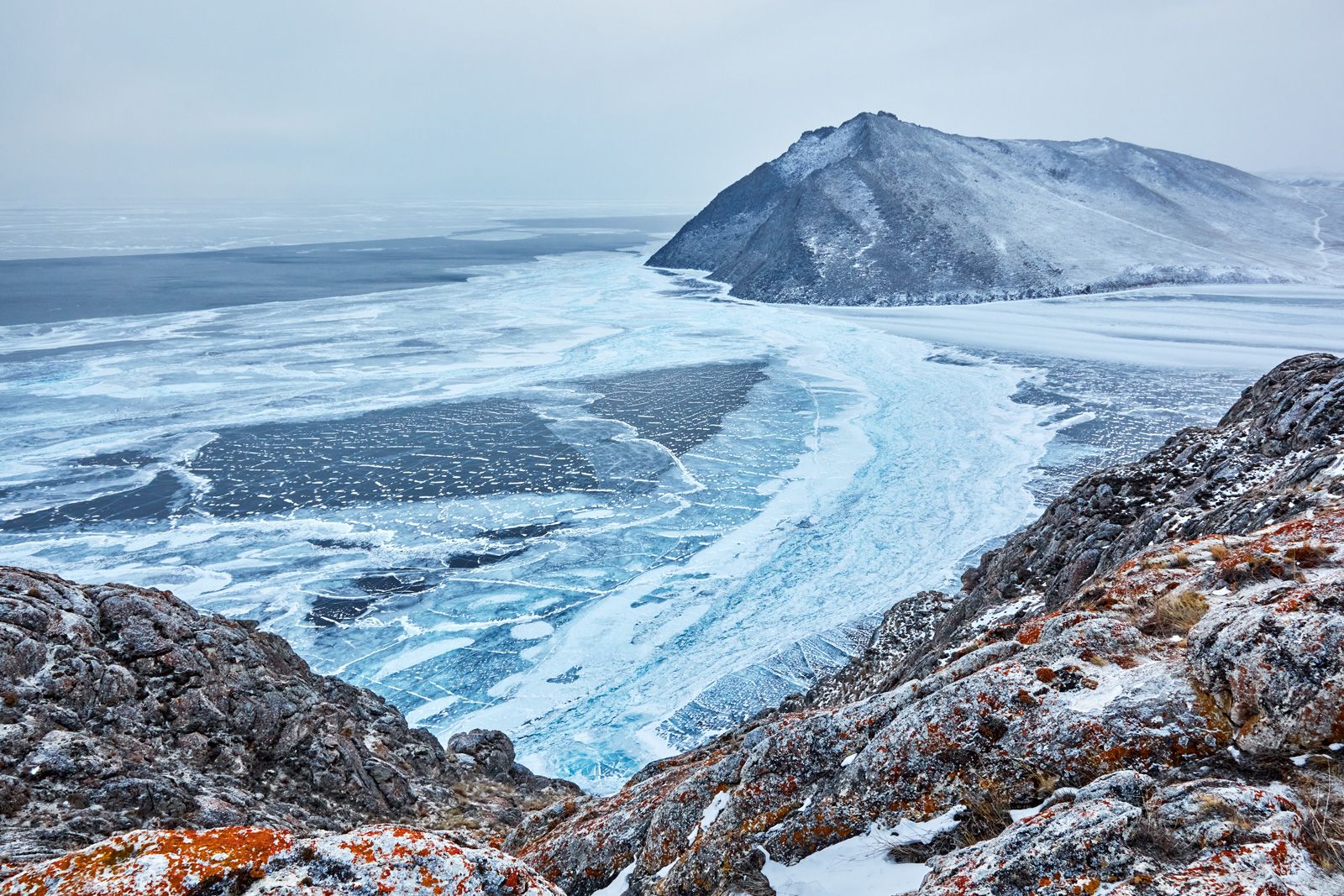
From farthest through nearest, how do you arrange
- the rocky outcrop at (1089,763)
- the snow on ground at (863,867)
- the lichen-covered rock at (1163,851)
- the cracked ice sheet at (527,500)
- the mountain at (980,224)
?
the mountain at (980,224)
the cracked ice sheet at (527,500)
the snow on ground at (863,867)
the rocky outcrop at (1089,763)
the lichen-covered rock at (1163,851)

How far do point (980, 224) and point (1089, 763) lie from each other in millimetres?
80613

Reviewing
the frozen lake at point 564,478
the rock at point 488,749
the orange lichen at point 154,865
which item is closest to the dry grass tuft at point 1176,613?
the orange lichen at point 154,865

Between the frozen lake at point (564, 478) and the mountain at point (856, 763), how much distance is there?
16.6 feet

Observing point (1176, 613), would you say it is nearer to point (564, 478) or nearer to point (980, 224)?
point (564, 478)

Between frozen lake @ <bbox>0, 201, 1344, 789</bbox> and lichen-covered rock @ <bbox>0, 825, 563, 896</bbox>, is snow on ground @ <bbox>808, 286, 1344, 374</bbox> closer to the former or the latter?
frozen lake @ <bbox>0, 201, 1344, 789</bbox>

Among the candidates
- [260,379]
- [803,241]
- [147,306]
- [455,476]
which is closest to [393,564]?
[455,476]

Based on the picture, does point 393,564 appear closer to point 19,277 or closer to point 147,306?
point 147,306

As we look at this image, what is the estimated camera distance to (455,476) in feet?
82.4

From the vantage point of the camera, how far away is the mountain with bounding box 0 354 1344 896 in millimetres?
3582

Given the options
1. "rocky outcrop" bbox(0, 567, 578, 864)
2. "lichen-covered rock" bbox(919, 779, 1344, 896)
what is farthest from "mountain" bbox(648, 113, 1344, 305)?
"lichen-covered rock" bbox(919, 779, 1344, 896)

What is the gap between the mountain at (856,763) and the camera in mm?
3582

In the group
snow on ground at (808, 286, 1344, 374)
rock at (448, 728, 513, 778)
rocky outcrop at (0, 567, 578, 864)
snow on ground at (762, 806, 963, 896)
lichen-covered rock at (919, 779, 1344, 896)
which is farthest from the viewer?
snow on ground at (808, 286, 1344, 374)

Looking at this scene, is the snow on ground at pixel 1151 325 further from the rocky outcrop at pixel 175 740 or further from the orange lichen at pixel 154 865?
the orange lichen at pixel 154 865

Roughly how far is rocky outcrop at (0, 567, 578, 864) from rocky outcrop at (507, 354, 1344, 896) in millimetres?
2470
